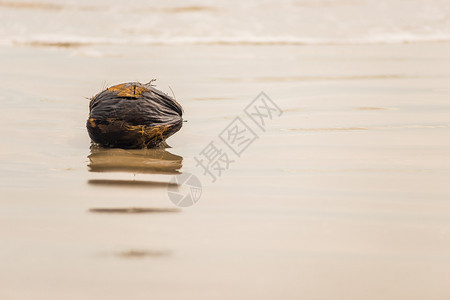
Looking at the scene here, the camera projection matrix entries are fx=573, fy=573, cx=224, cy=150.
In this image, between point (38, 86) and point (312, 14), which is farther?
point (312, 14)

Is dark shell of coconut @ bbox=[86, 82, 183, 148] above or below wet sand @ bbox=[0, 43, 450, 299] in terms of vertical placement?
above

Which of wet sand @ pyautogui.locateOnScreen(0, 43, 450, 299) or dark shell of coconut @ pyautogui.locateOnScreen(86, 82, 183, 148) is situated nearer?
wet sand @ pyautogui.locateOnScreen(0, 43, 450, 299)

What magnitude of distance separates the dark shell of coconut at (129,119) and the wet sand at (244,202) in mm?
83

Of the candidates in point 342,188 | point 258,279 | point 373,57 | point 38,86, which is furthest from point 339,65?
point 258,279

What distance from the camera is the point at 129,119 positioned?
9.64 ft

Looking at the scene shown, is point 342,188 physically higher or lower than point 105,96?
lower

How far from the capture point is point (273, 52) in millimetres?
6449

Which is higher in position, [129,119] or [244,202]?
[129,119]

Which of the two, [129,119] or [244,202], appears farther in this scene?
[129,119]

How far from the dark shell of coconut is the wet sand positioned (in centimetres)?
8

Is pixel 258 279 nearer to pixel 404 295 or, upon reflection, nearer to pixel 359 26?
pixel 404 295

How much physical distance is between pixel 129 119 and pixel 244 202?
897mm

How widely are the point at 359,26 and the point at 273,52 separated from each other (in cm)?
247

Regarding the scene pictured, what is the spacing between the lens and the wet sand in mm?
1767
